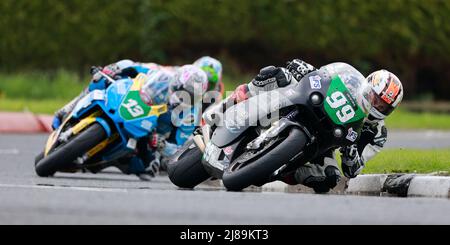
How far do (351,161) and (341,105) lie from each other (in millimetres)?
705

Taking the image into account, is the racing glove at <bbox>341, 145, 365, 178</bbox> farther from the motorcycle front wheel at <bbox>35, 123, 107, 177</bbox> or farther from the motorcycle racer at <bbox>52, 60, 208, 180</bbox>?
the motorcycle front wheel at <bbox>35, 123, 107, 177</bbox>

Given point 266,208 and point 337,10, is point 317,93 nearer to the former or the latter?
point 266,208

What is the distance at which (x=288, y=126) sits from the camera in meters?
11.1

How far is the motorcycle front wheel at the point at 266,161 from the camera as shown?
10844mm

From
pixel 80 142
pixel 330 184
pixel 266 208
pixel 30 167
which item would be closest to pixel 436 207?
pixel 266 208

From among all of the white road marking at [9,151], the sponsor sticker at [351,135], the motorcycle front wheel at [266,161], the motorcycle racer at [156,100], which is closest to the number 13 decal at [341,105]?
the sponsor sticker at [351,135]

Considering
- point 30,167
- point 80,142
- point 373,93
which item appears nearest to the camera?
point 373,93

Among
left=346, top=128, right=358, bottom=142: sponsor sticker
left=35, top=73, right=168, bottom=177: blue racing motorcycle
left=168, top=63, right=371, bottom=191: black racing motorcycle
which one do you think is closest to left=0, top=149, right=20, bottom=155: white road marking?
left=35, top=73, right=168, bottom=177: blue racing motorcycle

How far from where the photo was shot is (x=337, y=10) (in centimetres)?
2797

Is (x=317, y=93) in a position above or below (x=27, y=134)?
above

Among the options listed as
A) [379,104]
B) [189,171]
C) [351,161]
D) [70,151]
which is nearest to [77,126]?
[70,151]

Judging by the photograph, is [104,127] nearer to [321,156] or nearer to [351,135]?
[321,156]
